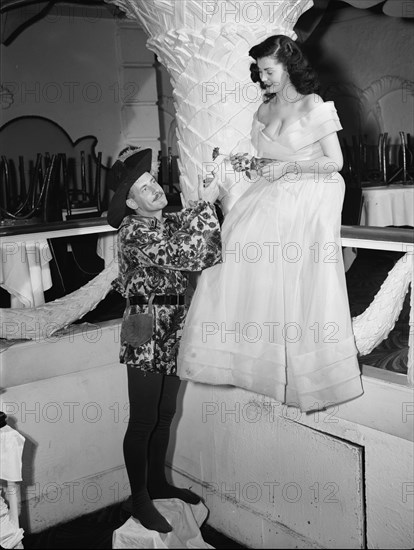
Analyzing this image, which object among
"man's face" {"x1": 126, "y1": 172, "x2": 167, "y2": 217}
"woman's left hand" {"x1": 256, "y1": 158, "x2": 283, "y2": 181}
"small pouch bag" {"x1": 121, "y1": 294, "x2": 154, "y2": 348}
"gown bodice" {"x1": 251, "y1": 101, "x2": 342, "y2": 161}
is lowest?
"small pouch bag" {"x1": 121, "y1": 294, "x2": 154, "y2": 348}

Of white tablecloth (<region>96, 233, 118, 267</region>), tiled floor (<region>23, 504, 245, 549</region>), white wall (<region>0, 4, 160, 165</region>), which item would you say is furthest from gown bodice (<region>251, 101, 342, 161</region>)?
white wall (<region>0, 4, 160, 165</region>)

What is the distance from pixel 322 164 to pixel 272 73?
1.22 ft

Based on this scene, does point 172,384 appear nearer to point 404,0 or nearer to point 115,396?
point 115,396

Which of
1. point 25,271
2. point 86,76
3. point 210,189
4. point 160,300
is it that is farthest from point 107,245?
point 86,76

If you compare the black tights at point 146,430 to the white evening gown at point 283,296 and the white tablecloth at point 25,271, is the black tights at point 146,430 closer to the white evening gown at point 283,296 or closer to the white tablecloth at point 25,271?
the white evening gown at point 283,296

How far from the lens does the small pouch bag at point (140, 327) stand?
9.77 feet

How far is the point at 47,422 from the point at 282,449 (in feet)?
4.07

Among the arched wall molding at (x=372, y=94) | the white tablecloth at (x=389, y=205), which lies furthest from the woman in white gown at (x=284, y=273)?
the arched wall molding at (x=372, y=94)

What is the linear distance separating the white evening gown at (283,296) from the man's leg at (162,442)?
274 mm

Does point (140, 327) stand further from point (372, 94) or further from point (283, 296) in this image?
point (372, 94)

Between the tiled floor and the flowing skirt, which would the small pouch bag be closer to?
the flowing skirt

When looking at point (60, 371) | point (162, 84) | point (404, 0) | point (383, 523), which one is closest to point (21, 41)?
point (162, 84)

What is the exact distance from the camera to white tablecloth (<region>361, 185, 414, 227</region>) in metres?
5.29

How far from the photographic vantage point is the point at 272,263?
111 inches
